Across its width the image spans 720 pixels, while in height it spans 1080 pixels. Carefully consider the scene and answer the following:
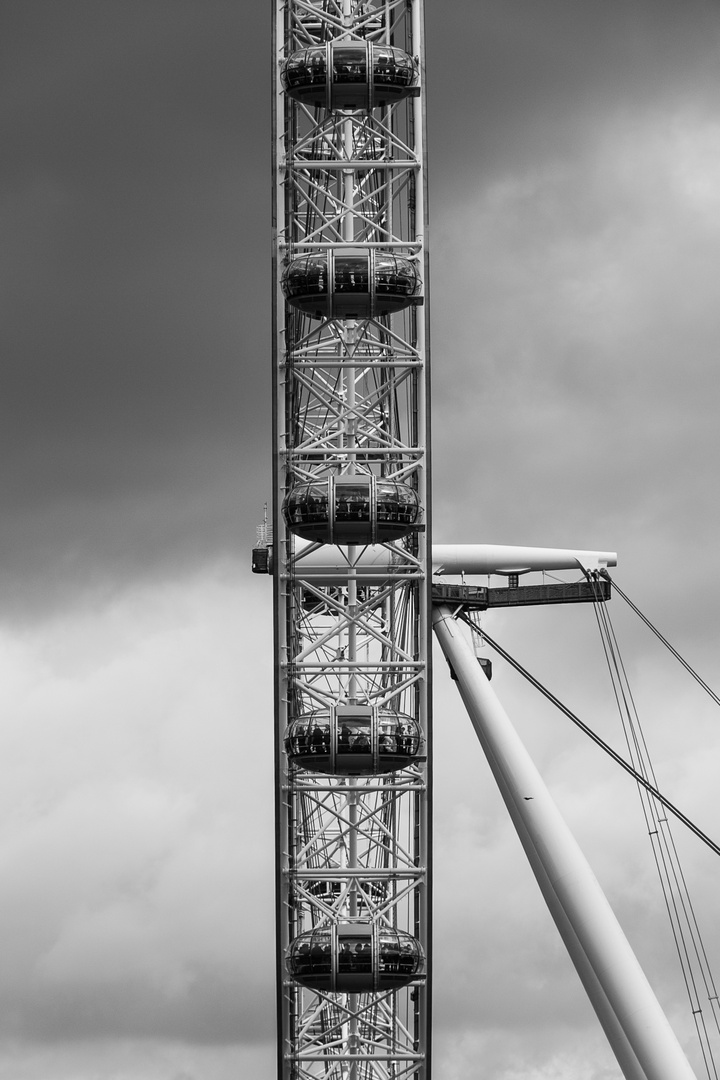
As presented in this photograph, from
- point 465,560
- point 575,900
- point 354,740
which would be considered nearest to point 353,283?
point 465,560

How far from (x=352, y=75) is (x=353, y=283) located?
13.9 ft

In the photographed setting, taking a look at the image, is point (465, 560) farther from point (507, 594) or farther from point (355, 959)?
point (355, 959)

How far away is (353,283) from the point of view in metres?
55.1

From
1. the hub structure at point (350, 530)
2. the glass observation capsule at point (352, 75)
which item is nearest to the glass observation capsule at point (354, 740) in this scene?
the hub structure at point (350, 530)

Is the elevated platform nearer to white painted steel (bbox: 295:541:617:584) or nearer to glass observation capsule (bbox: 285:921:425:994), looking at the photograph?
white painted steel (bbox: 295:541:617:584)

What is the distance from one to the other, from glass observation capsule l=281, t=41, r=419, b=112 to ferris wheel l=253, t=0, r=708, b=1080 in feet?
0.14

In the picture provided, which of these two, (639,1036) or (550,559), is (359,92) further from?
(639,1036)

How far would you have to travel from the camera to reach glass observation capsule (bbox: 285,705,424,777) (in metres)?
53.9

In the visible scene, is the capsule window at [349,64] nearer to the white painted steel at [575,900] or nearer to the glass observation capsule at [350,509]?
the glass observation capsule at [350,509]

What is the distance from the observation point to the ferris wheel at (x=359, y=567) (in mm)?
54062

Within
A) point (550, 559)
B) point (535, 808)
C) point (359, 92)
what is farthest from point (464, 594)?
point (359, 92)

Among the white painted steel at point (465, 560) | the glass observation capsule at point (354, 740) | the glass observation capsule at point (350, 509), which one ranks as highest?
the white painted steel at point (465, 560)

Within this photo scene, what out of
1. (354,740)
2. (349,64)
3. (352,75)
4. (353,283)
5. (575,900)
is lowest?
(575,900)

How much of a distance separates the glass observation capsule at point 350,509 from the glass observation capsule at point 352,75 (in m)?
7.69
